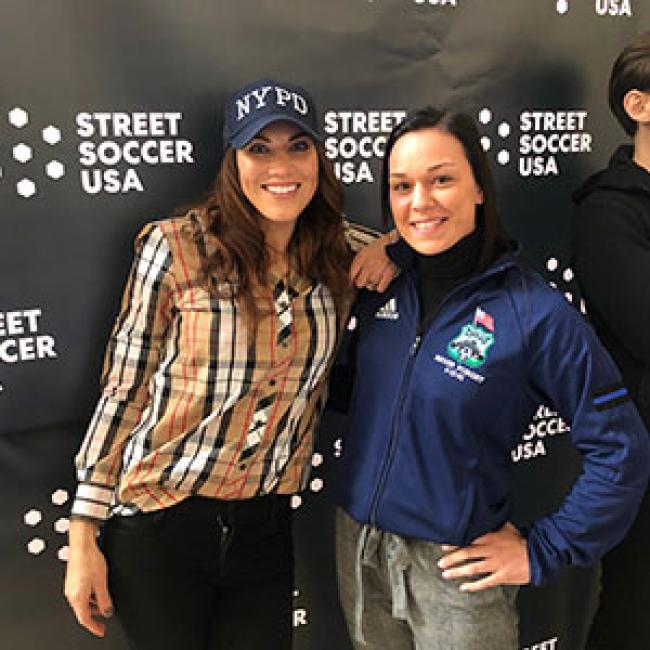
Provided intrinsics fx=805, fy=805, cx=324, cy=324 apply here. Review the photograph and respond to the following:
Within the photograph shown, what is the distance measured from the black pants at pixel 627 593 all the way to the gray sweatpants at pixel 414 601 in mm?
380

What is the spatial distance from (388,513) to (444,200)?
0.48 m

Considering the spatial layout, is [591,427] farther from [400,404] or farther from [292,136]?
[292,136]

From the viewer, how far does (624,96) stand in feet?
4.76

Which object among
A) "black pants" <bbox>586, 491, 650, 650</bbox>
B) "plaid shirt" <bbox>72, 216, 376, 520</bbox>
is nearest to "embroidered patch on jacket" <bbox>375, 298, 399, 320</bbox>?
"plaid shirt" <bbox>72, 216, 376, 520</bbox>

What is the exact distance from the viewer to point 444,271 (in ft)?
4.02

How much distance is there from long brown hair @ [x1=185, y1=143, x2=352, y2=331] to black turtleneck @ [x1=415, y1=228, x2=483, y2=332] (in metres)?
0.14

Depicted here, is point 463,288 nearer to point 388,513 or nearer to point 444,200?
point 444,200

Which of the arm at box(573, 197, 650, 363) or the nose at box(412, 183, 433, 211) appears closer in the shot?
the nose at box(412, 183, 433, 211)

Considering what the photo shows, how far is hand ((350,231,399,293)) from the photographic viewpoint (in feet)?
4.30

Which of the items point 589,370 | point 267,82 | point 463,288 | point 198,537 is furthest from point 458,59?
point 198,537

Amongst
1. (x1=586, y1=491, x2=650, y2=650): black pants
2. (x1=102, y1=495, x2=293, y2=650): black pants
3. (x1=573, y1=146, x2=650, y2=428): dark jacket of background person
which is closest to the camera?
(x1=102, y1=495, x2=293, y2=650): black pants

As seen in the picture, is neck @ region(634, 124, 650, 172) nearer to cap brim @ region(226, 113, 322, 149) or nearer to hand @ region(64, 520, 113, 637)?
cap brim @ region(226, 113, 322, 149)

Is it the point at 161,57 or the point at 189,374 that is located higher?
the point at 161,57

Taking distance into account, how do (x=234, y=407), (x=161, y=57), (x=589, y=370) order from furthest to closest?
1. (x=161, y=57)
2. (x=234, y=407)
3. (x=589, y=370)
